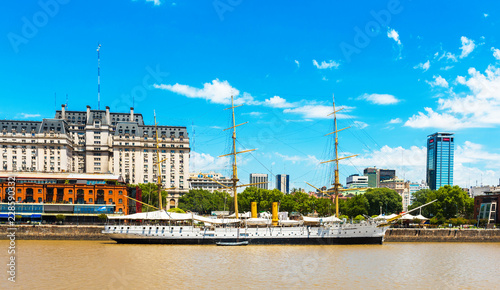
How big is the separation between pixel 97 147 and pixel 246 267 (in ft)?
447

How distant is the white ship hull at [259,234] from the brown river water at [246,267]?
487 cm

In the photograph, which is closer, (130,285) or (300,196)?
(130,285)

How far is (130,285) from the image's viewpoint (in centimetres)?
3759

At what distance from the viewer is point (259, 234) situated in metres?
72.2

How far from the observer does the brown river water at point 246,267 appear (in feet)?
127

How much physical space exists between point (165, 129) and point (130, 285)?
5600 inches

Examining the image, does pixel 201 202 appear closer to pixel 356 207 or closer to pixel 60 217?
pixel 356 207

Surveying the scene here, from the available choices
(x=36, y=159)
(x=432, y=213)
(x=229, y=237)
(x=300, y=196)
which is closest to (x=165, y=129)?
(x=36, y=159)

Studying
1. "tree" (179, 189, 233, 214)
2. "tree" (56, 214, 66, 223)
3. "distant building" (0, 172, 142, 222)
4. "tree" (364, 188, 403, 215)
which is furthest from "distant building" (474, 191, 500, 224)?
"tree" (56, 214, 66, 223)

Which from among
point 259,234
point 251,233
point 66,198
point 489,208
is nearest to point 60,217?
point 66,198

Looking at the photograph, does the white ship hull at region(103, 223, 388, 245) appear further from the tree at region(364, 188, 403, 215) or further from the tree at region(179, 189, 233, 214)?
the tree at region(179, 189, 233, 214)

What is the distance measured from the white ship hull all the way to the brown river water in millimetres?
4872

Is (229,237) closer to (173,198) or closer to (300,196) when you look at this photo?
(300,196)

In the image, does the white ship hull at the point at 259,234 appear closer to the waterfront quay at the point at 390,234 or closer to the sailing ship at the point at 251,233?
the sailing ship at the point at 251,233
